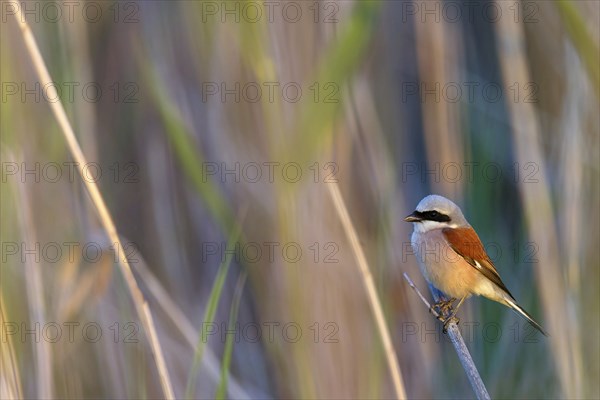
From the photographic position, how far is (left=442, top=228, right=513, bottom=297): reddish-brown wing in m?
2.28

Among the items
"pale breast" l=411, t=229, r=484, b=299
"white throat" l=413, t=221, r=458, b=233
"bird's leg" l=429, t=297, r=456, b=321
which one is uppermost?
"white throat" l=413, t=221, r=458, b=233

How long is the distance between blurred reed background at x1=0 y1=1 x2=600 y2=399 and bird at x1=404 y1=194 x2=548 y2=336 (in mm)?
128

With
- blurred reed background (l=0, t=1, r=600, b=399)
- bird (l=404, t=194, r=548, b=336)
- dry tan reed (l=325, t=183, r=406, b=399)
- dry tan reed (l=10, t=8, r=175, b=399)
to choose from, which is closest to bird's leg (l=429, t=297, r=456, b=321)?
bird (l=404, t=194, r=548, b=336)

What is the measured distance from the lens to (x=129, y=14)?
2555mm

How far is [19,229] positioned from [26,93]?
1.55ft

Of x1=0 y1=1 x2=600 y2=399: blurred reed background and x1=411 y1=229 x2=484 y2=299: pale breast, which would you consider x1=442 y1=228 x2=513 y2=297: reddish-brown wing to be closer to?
x1=411 y1=229 x2=484 y2=299: pale breast

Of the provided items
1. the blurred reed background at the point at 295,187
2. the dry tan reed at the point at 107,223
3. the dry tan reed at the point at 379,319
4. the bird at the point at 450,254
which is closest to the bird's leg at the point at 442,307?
the bird at the point at 450,254

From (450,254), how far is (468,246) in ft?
0.19

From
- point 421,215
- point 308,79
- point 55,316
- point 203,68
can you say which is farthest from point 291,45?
point 55,316

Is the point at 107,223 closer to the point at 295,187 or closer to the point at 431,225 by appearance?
the point at 295,187

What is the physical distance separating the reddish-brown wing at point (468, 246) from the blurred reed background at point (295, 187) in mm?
126

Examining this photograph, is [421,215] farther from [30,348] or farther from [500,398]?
[30,348]

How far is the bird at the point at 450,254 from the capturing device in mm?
2213

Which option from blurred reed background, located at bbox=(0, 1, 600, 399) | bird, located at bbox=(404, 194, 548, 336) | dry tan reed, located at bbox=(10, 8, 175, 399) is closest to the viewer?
dry tan reed, located at bbox=(10, 8, 175, 399)
